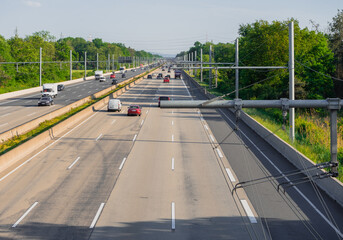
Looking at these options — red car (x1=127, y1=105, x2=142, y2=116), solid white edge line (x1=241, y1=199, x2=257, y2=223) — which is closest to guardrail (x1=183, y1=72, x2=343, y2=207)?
solid white edge line (x1=241, y1=199, x2=257, y2=223)

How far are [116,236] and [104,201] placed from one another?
4087 millimetres

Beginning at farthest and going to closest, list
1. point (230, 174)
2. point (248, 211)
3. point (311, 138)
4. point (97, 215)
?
point (311, 138), point (230, 174), point (248, 211), point (97, 215)

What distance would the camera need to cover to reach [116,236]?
48.7ft

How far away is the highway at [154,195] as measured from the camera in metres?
15.5

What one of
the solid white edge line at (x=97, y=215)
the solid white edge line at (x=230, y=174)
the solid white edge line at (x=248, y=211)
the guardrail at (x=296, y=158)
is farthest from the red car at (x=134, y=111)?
the solid white edge line at (x=248, y=211)

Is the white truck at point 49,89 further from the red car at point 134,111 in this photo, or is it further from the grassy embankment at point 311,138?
the grassy embankment at point 311,138

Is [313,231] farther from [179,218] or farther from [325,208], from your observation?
[179,218]

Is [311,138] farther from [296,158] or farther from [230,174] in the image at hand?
[230,174]

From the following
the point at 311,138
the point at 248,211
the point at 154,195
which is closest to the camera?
the point at 248,211

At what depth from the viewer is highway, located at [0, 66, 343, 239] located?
50.7 ft

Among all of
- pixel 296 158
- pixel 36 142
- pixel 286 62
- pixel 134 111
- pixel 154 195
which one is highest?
pixel 286 62

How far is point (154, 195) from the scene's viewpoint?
19688mm

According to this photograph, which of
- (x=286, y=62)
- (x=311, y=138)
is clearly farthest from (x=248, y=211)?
(x=286, y=62)

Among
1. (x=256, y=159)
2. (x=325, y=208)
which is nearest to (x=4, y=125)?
(x=256, y=159)
